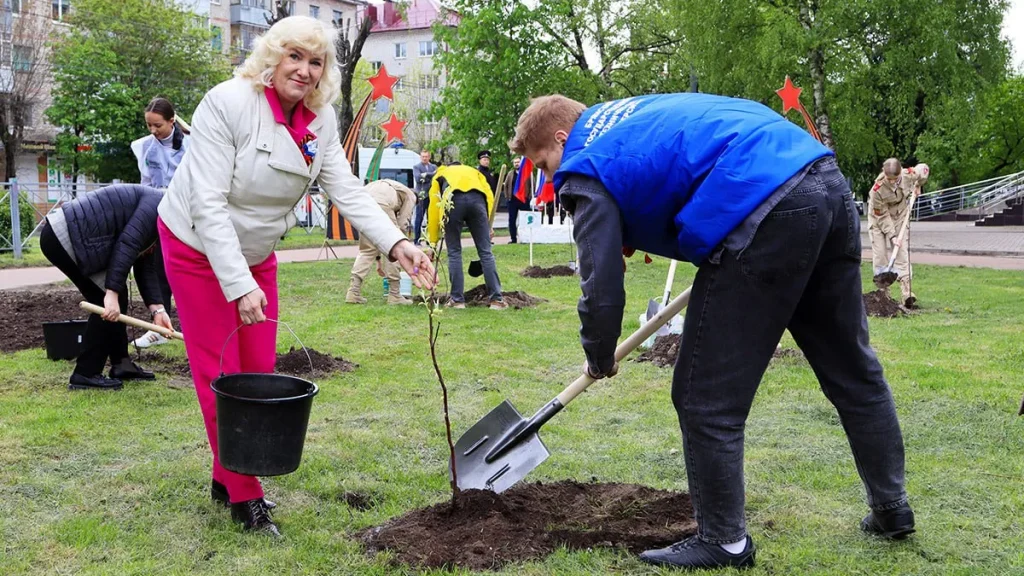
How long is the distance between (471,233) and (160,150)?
347 cm

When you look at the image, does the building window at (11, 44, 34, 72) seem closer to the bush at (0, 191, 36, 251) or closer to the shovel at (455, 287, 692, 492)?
the bush at (0, 191, 36, 251)

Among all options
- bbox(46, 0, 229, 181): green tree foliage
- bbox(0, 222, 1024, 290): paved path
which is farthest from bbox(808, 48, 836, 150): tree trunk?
bbox(46, 0, 229, 181): green tree foliage

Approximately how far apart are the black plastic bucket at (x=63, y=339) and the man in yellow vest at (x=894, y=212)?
841 cm

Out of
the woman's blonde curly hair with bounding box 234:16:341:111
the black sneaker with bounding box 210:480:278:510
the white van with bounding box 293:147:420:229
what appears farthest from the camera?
the white van with bounding box 293:147:420:229

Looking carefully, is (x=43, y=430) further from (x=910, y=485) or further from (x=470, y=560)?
(x=910, y=485)

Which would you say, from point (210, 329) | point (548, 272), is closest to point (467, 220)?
point (548, 272)

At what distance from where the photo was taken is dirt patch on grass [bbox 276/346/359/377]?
6.79 metres

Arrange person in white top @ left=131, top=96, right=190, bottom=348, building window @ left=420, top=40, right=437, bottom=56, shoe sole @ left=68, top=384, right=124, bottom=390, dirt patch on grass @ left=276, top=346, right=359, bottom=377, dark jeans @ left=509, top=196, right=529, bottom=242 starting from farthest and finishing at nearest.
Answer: building window @ left=420, top=40, right=437, bottom=56
dark jeans @ left=509, top=196, right=529, bottom=242
person in white top @ left=131, top=96, right=190, bottom=348
dirt patch on grass @ left=276, top=346, right=359, bottom=377
shoe sole @ left=68, top=384, right=124, bottom=390

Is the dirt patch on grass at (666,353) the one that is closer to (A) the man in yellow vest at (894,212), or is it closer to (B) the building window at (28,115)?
(A) the man in yellow vest at (894,212)

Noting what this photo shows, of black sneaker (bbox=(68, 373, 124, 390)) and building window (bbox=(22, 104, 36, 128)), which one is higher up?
building window (bbox=(22, 104, 36, 128))

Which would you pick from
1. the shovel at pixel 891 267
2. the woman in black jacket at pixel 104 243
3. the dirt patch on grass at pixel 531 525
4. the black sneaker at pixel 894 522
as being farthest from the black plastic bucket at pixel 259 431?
the shovel at pixel 891 267

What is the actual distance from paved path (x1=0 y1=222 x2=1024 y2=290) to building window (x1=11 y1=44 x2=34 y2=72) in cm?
2302

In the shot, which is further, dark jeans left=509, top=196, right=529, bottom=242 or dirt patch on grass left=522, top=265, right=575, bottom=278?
dark jeans left=509, top=196, right=529, bottom=242

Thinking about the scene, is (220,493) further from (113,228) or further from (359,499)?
(113,228)
